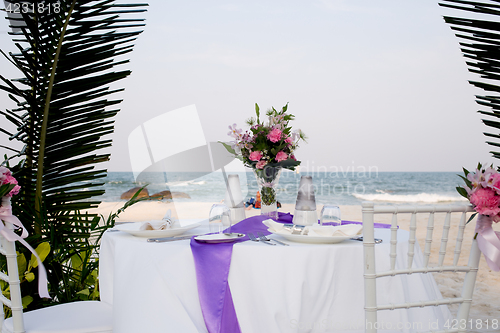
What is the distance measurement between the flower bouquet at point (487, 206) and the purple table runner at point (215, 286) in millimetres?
758

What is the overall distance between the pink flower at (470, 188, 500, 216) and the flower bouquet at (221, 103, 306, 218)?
937mm

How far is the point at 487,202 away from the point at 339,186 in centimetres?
1774

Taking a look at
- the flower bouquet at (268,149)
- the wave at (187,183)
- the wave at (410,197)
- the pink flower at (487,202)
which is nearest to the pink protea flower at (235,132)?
the flower bouquet at (268,149)

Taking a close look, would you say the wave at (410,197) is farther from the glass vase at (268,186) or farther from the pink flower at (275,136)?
the pink flower at (275,136)

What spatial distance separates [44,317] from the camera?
1587 millimetres

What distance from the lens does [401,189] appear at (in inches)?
726

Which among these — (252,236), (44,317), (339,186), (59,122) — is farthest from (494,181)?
(339,186)

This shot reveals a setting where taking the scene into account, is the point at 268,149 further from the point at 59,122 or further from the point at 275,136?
the point at 59,122

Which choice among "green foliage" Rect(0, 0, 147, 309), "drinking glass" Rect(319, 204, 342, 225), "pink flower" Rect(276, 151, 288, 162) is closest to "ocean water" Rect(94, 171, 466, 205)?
"green foliage" Rect(0, 0, 147, 309)

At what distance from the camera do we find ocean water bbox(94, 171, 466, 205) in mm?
A: 16250

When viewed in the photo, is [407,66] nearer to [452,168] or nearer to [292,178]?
[452,168]

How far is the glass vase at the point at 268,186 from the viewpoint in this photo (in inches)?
74.7

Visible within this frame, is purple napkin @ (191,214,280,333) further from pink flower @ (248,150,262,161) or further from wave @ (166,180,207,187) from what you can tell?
wave @ (166,180,207,187)

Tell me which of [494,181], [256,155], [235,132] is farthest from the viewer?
[235,132]
